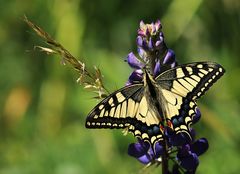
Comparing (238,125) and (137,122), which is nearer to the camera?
(137,122)

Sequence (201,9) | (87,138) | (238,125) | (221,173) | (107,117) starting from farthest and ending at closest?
1. (201,9)
2. (87,138)
3. (238,125)
4. (221,173)
5. (107,117)

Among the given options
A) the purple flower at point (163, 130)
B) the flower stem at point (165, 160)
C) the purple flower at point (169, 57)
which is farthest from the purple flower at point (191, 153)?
the purple flower at point (169, 57)

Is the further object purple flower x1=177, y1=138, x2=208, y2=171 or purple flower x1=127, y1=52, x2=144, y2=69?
purple flower x1=127, y1=52, x2=144, y2=69

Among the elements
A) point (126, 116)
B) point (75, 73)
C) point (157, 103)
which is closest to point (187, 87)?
point (157, 103)

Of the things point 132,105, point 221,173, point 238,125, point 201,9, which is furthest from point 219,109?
point 132,105

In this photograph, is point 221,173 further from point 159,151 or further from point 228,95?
point 159,151

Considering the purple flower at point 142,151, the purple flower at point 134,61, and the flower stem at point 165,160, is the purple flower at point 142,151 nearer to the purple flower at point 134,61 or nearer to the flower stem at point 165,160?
the flower stem at point 165,160

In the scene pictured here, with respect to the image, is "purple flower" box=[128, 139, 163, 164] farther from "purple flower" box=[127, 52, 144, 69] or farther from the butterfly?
"purple flower" box=[127, 52, 144, 69]

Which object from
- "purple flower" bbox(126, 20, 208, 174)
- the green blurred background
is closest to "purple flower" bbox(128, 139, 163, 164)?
"purple flower" bbox(126, 20, 208, 174)
